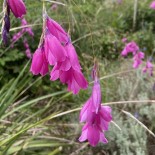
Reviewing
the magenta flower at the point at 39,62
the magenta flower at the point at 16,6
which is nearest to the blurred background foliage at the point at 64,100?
the magenta flower at the point at 16,6

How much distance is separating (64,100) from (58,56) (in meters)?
2.83

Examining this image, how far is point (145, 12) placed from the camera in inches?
246

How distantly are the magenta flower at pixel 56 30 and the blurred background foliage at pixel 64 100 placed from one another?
45cm

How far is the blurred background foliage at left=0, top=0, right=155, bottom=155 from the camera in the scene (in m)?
2.67

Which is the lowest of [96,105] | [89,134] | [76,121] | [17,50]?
[76,121]

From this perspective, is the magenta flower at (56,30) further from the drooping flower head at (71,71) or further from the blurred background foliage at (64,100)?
the blurred background foliage at (64,100)

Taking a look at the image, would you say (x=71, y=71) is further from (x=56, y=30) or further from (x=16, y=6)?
(x=16, y=6)

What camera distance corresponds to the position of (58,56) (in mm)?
1069

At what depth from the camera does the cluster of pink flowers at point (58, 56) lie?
3.51 feet

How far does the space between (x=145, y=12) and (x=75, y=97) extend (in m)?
2.96

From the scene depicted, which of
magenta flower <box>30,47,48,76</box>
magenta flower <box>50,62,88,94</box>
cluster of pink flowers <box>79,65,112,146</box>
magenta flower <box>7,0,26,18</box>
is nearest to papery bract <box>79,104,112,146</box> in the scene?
cluster of pink flowers <box>79,65,112,146</box>

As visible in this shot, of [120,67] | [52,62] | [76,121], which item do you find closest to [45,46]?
[52,62]

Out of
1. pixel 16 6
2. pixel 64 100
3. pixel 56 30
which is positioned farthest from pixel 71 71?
pixel 64 100

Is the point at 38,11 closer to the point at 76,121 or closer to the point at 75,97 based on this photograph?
the point at 75,97
